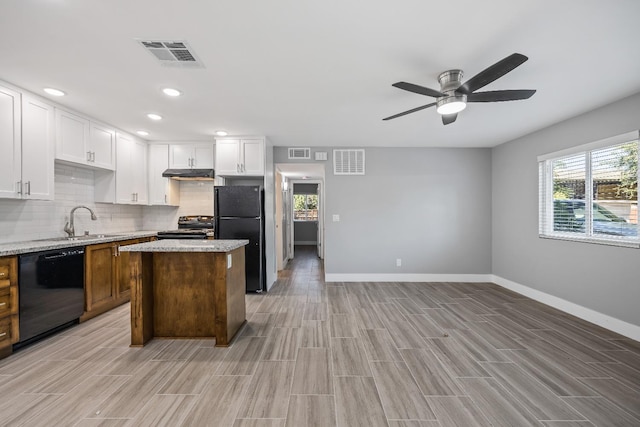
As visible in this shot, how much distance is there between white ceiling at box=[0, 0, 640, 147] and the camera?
1605 millimetres

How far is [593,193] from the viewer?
10.5 ft

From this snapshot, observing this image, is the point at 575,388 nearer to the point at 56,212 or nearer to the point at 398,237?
the point at 398,237

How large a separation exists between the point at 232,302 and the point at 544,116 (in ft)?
14.1

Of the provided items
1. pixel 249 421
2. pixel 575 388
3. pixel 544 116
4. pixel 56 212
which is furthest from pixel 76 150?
pixel 544 116

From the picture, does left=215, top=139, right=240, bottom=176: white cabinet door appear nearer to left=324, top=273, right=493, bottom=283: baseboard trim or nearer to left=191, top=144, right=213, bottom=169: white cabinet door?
left=191, top=144, right=213, bottom=169: white cabinet door

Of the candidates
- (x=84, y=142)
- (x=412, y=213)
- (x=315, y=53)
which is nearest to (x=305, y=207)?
(x=412, y=213)

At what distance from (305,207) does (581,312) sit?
8.04 metres

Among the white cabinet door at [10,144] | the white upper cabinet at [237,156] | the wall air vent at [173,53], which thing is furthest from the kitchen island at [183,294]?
the white upper cabinet at [237,156]

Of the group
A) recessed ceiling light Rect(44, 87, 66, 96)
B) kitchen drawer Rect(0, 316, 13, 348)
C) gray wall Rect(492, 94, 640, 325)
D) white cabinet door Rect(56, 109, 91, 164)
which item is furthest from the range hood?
gray wall Rect(492, 94, 640, 325)

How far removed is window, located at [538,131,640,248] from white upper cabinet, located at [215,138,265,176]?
168 inches

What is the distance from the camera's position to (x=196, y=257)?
2.66 metres

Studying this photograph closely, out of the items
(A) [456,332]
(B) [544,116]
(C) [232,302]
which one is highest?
(B) [544,116]

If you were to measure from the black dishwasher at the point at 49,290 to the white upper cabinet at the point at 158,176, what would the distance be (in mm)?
1743

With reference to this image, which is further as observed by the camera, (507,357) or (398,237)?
(398,237)
